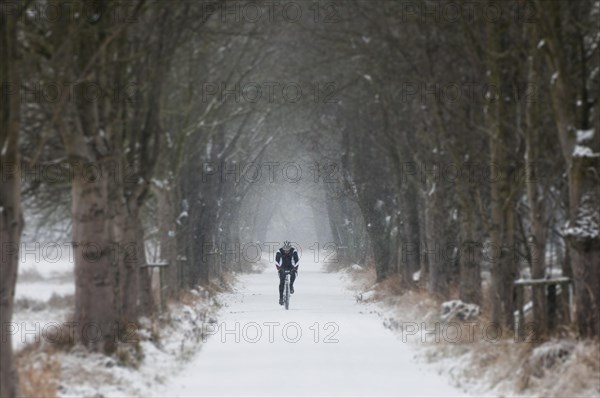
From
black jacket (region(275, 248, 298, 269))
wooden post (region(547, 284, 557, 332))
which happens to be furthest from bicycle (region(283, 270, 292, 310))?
wooden post (region(547, 284, 557, 332))

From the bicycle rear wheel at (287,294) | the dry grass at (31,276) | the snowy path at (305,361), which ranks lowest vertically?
the snowy path at (305,361)

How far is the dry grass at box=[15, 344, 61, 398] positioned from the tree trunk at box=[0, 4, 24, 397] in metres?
0.57

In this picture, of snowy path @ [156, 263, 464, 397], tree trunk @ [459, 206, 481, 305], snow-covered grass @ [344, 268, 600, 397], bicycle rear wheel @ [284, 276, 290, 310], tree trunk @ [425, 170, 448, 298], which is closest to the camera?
snow-covered grass @ [344, 268, 600, 397]

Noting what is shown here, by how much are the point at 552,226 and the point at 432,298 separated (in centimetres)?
553

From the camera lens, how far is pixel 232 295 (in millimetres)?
30109

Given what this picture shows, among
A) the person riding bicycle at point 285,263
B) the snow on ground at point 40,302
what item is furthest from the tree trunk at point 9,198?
the person riding bicycle at point 285,263

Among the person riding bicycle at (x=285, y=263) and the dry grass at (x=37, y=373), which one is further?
the person riding bicycle at (x=285, y=263)

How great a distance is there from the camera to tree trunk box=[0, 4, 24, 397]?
7.19 meters

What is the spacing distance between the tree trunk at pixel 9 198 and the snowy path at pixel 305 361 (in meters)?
3.05

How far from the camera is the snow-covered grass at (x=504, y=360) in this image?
9.02 metres

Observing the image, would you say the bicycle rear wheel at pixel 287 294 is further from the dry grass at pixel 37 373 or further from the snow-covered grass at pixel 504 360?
the dry grass at pixel 37 373

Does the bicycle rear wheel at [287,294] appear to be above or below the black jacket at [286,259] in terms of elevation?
below

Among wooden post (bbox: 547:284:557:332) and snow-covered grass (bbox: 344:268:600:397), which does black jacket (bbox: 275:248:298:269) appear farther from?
wooden post (bbox: 547:284:557:332)

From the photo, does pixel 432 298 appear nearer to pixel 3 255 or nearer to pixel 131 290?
pixel 131 290
